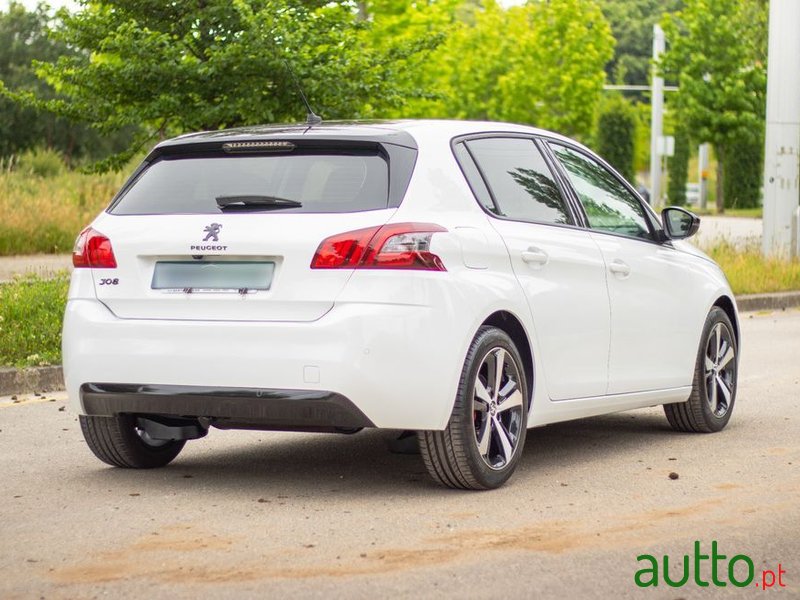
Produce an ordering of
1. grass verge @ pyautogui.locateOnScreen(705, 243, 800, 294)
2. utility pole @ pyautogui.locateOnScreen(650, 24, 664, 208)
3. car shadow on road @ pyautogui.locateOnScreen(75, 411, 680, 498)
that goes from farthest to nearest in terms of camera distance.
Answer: utility pole @ pyautogui.locateOnScreen(650, 24, 664, 208) → grass verge @ pyautogui.locateOnScreen(705, 243, 800, 294) → car shadow on road @ pyautogui.locateOnScreen(75, 411, 680, 498)

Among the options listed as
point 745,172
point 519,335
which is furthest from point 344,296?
point 745,172

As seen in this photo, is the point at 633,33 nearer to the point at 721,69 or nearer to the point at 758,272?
the point at 721,69

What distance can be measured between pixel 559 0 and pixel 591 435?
5558 cm

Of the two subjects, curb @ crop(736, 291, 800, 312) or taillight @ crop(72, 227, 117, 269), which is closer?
taillight @ crop(72, 227, 117, 269)

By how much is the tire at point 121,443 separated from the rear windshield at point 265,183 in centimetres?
99

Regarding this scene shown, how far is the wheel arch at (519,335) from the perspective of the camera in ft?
22.7

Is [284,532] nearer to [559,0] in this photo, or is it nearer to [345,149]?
[345,149]

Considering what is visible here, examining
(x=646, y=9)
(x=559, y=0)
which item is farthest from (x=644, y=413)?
(x=646, y=9)

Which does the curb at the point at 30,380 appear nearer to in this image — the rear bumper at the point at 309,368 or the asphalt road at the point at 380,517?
the asphalt road at the point at 380,517

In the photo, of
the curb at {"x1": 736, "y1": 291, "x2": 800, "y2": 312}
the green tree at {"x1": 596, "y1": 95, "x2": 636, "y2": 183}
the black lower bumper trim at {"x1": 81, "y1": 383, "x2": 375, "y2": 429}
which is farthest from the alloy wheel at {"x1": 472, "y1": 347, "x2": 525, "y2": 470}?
the green tree at {"x1": 596, "y1": 95, "x2": 636, "y2": 183}

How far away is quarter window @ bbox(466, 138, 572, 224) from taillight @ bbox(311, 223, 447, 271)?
0.73 meters

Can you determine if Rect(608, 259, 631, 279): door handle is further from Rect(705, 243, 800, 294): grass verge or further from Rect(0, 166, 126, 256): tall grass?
Rect(0, 166, 126, 256): tall grass

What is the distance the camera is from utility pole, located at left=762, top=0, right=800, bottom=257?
66.9 feet

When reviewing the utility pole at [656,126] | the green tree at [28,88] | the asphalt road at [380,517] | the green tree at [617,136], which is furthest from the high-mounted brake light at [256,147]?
the green tree at [617,136]
